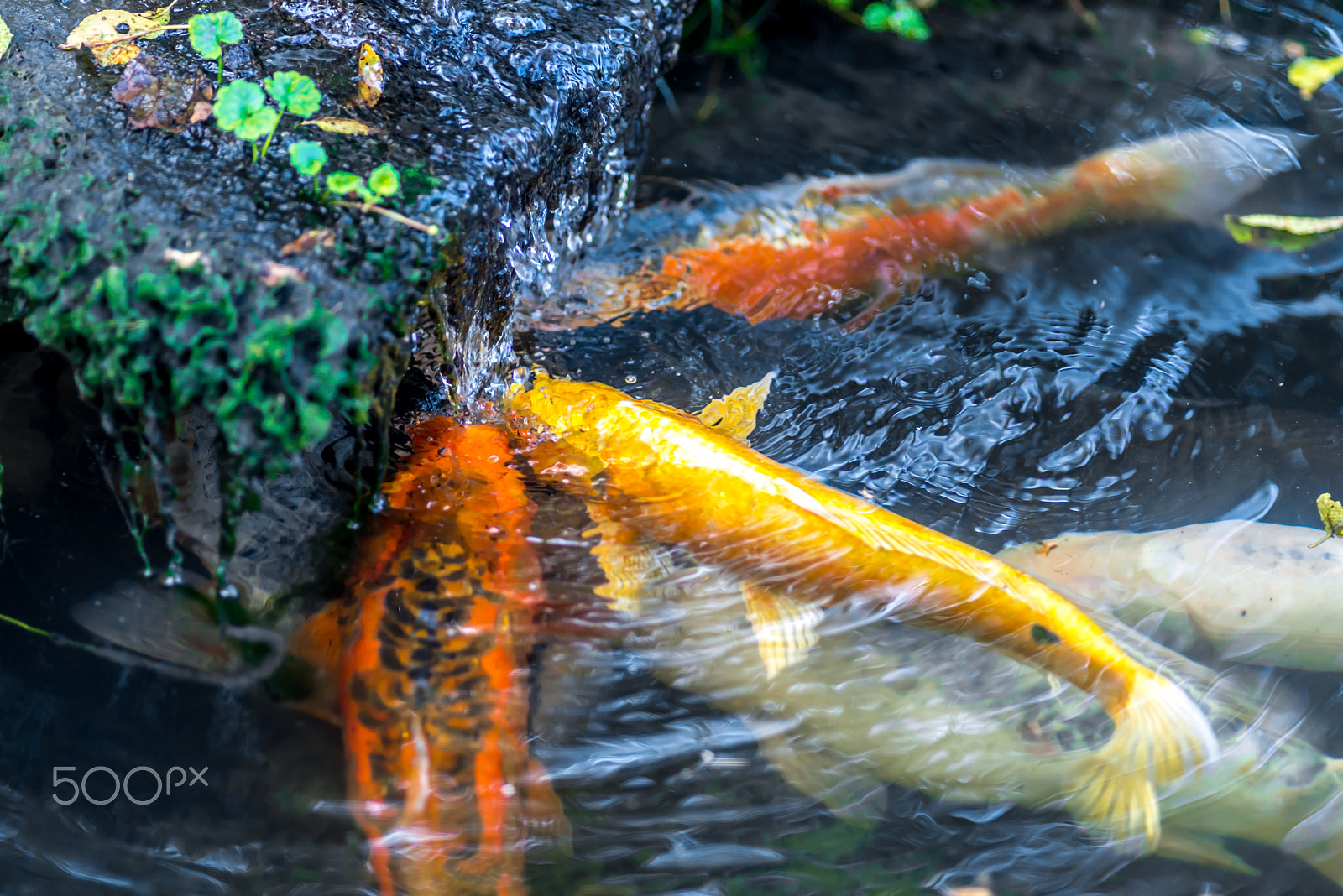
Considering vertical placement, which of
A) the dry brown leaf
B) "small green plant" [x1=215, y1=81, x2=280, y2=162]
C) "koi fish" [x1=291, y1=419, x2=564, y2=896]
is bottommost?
"koi fish" [x1=291, y1=419, x2=564, y2=896]

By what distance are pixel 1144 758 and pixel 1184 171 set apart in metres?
2.15

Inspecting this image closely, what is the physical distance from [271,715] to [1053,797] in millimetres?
1645

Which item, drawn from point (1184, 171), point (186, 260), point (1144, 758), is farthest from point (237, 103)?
point (1184, 171)

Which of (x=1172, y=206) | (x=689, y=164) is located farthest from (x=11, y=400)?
(x=1172, y=206)

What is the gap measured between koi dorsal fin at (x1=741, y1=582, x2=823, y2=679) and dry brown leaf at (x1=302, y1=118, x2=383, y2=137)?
130 cm

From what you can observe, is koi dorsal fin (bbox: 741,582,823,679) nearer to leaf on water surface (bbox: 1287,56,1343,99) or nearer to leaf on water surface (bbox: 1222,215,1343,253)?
leaf on water surface (bbox: 1222,215,1343,253)

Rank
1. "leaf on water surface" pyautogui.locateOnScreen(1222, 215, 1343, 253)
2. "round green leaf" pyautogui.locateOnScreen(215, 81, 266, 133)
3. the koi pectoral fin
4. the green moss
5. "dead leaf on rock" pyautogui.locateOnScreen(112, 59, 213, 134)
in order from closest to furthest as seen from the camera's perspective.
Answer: the green moss
"round green leaf" pyautogui.locateOnScreen(215, 81, 266, 133)
"dead leaf on rock" pyautogui.locateOnScreen(112, 59, 213, 134)
the koi pectoral fin
"leaf on water surface" pyautogui.locateOnScreen(1222, 215, 1343, 253)

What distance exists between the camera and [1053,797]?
1.88 meters

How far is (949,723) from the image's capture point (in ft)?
6.45

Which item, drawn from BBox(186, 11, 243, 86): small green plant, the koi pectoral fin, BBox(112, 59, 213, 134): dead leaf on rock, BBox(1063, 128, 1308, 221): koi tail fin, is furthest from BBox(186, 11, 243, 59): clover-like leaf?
BBox(1063, 128, 1308, 221): koi tail fin

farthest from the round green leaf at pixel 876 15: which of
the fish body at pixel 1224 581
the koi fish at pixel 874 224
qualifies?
the fish body at pixel 1224 581

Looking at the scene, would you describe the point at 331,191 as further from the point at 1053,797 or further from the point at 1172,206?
the point at 1172,206

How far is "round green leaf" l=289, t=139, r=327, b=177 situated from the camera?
178 cm

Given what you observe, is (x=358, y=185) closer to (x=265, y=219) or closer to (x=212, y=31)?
(x=265, y=219)
